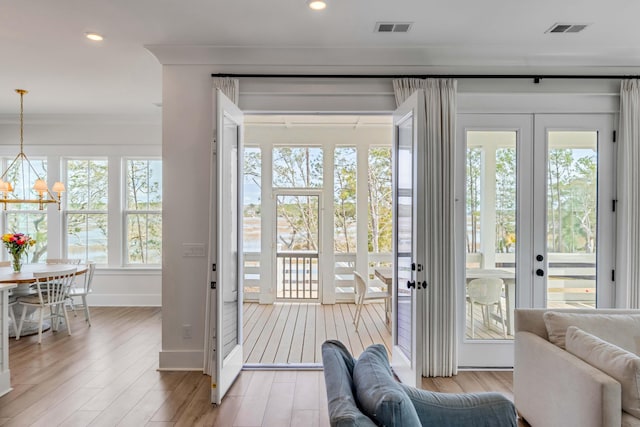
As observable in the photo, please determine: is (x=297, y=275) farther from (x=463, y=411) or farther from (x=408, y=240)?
(x=463, y=411)

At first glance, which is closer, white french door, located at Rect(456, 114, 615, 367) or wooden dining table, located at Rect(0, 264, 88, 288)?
white french door, located at Rect(456, 114, 615, 367)

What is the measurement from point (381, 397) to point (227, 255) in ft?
7.34

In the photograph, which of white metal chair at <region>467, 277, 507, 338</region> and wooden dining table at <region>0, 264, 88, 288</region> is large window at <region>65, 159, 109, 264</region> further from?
white metal chair at <region>467, 277, 507, 338</region>

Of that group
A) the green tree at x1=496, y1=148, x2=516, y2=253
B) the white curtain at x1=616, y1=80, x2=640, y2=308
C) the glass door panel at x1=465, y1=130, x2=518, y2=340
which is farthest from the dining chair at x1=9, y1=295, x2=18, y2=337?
the white curtain at x1=616, y1=80, x2=640, y2=308

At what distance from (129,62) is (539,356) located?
14.7 ft

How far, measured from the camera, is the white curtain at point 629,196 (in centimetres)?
358

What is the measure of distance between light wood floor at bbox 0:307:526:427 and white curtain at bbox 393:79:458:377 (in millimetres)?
250

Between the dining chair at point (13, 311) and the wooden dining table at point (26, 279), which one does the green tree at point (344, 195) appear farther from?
the dining chair at point (13, 311)

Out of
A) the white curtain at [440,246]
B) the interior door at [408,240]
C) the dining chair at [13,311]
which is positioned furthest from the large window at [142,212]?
the white curtain at [440,246]

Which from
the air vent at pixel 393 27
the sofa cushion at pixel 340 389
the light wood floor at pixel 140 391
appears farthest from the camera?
the air vent at pixel 393 27

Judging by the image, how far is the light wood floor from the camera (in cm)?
271

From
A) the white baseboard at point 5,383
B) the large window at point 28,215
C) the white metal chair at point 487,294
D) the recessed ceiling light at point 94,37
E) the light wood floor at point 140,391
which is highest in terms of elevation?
the recessed ceiling light at point 94,37

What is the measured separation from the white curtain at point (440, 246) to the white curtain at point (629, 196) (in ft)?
5.51

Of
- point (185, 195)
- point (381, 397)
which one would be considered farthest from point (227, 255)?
point (381, 397)
